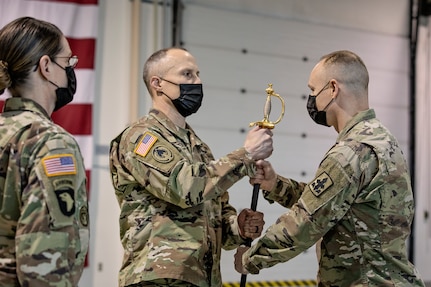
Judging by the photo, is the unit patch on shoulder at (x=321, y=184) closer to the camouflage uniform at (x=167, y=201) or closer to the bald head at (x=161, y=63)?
the camouflage uniform at (x=167, y=201)

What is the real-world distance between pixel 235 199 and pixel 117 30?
185 cm

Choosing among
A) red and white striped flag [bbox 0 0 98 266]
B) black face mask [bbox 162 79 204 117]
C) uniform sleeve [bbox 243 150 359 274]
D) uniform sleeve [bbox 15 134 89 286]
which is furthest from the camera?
red and white striped flag [bbox 0 0 98 266]

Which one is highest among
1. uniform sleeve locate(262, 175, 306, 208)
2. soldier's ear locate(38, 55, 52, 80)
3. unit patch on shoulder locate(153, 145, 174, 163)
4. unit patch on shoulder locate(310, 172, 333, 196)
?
soldier's ear locate(38, 55, 52, 80)

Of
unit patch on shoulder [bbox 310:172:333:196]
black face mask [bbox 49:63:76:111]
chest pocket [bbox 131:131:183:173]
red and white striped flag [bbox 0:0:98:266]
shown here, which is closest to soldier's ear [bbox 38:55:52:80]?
black face mask [bbox 49:63:76:111]

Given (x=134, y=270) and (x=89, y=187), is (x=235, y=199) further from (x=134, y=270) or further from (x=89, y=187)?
(x=134, y=270)

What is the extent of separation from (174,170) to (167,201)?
15 cm

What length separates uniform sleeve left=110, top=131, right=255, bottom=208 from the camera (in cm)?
271

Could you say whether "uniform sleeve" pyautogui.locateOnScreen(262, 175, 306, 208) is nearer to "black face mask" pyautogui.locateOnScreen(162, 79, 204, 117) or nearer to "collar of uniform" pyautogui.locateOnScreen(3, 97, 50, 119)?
"black face mask" pyautogui.locateOnScreen(162, 79, 204, 117)

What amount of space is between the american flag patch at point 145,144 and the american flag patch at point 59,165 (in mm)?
832

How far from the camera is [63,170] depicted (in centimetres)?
195

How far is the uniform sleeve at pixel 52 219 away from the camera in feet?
6.14

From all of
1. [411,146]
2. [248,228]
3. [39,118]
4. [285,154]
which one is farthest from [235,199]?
[39,118]

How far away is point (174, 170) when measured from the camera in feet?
8.96

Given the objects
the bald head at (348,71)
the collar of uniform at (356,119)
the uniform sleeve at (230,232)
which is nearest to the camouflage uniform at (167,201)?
the uniform sleeve at (230,232)
